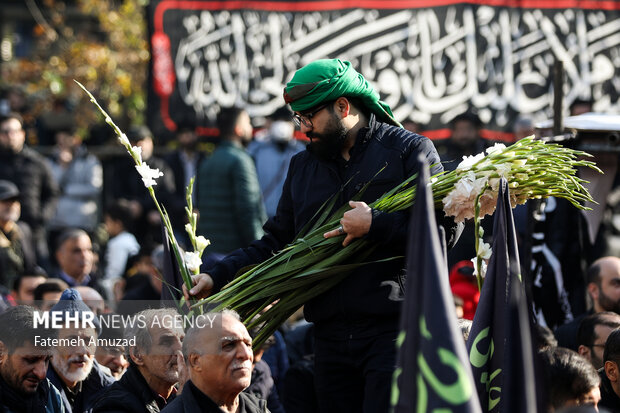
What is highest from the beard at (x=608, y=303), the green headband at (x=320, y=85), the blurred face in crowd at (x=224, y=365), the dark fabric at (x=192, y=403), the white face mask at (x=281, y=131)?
the green headband at (x=320, y=85)

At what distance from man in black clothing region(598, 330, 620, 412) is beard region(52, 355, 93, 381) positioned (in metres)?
2.55

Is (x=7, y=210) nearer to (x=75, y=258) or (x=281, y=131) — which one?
(x=75, y=258)

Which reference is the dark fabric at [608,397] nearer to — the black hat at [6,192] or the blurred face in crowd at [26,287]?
the blurred face in crowd at [26,287]

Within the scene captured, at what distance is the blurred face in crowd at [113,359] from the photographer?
607 centimetres

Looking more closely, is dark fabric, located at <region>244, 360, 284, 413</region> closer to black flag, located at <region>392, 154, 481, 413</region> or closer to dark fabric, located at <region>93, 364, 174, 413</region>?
dark fabric, located at <region>93, 364, 174, 413</region>

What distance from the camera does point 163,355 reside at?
5250 mm

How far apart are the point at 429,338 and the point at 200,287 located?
6.03ft

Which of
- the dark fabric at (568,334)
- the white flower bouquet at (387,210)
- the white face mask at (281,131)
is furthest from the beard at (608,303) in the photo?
the white face mask at (281,131)

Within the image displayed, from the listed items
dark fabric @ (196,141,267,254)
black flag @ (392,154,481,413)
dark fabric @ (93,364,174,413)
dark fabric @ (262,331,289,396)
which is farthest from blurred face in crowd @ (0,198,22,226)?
black flag @ (392,154,481,413)

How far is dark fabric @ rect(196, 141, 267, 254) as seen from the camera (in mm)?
9000

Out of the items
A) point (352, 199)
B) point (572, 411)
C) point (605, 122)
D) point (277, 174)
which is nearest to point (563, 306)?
point (605, 122)

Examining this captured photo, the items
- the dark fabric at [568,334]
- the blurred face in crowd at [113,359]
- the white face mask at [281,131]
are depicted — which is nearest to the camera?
the blurred face in crowd at [113,359]

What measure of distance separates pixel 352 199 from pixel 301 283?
448 millimetres

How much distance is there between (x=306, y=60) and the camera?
11.8 metres
